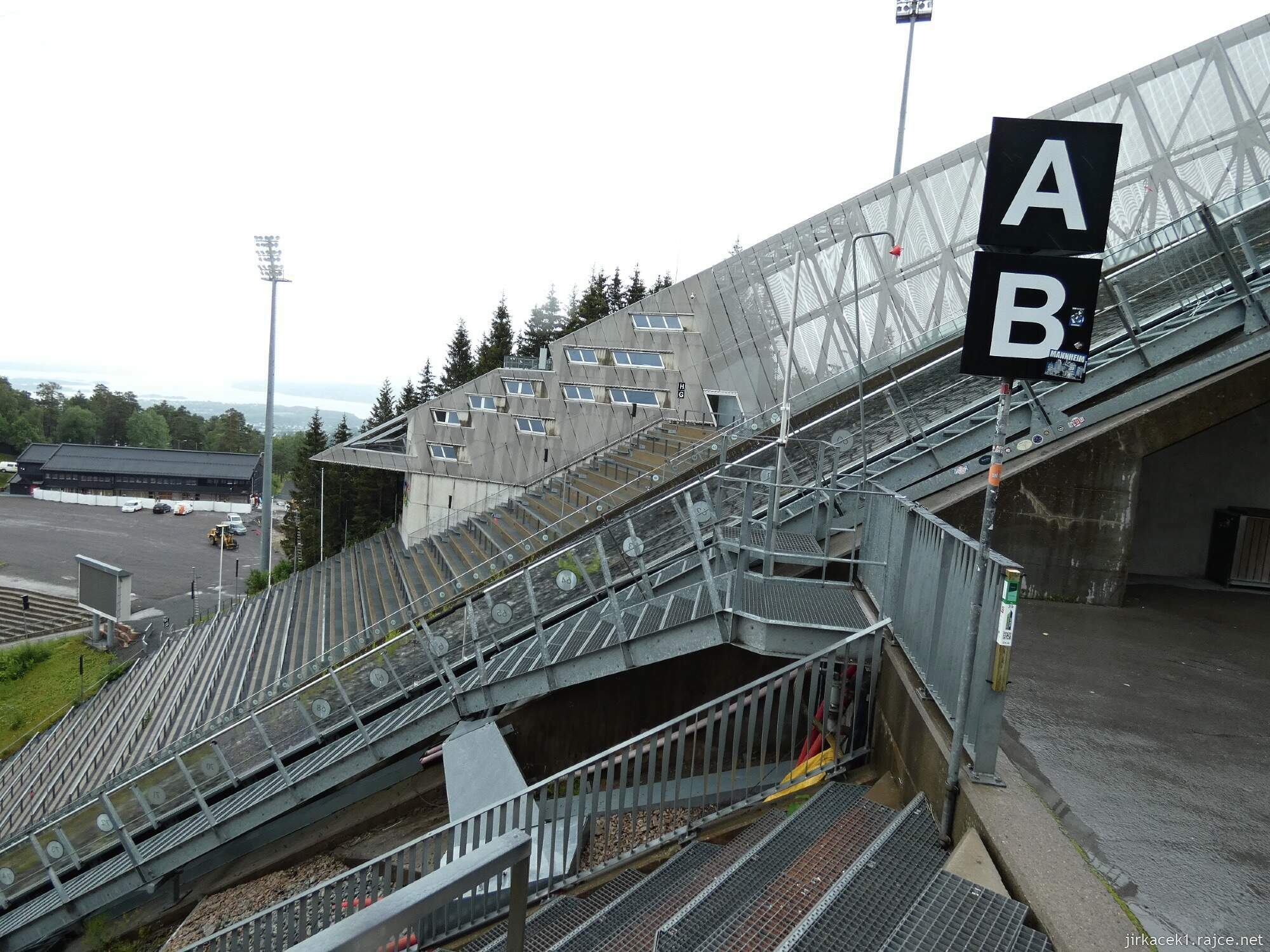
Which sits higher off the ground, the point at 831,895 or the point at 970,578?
the point at 970,578

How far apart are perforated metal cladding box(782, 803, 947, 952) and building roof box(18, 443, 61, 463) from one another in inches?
3783

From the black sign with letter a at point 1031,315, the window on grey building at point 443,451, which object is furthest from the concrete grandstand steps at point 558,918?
the window on grey building at point 443,451

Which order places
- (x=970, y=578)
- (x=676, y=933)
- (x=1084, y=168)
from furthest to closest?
1. (x=970, y=578)
2. (x=676, y=933)
3. (x=1084, y=168)

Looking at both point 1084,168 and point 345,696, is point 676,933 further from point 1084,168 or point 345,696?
point 345,696

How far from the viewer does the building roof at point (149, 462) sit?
79.8 m

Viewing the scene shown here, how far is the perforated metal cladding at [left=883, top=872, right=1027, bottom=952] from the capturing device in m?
2.63

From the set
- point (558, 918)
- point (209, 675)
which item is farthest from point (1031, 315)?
point (209, 675)

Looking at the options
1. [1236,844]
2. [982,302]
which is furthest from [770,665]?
[982,302]

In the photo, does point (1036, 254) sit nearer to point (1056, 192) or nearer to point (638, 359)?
point (1056, 192)

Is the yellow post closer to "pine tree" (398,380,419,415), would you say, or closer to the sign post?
the sign post

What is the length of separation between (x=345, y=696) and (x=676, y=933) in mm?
6872

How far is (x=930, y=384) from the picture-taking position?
11641mm

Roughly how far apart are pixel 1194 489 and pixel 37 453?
98.4 metres

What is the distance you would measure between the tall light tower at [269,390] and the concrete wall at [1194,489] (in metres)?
26.5
